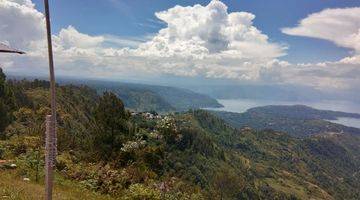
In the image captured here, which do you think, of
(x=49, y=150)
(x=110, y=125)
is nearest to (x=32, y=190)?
(x=49, y=150)

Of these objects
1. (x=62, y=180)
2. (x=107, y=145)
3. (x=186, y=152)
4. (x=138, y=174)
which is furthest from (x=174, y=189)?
(x=186, y=152)

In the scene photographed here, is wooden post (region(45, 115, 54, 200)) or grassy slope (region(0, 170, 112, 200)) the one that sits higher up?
wooden post (region(45, 115, 54, 200))

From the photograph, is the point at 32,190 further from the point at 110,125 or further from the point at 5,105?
the point at 5,105

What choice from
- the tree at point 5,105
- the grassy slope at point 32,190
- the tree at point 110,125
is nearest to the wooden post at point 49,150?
the grassy slope at point 32,190

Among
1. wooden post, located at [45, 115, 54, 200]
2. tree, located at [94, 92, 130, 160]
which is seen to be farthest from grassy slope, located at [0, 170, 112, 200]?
tree, located at [94, 92, 130, 160]

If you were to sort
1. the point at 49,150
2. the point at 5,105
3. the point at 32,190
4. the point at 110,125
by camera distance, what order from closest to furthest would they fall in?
1. the point at 49,150
2. the point at 32,190
3. the point at 110,125
4. the point at 5,105

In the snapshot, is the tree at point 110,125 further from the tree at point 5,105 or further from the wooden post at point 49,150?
the wooden post at point 49,150

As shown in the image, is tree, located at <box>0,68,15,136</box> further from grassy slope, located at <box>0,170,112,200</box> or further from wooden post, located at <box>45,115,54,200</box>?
wooden post, located at <box>45,115,54,200</box>

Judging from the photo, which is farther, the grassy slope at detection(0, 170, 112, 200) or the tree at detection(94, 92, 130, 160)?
the tree at detection(94, 92, 130, 160)

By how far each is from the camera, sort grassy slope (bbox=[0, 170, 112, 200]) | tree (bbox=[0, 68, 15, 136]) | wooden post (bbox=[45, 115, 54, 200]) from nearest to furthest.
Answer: wooden post (bbox=[45, 115, 54, 200])
grassy slope (bbox=[0, 170, 112, 200])
tree (bbox=[0, 68, 15, 136])
